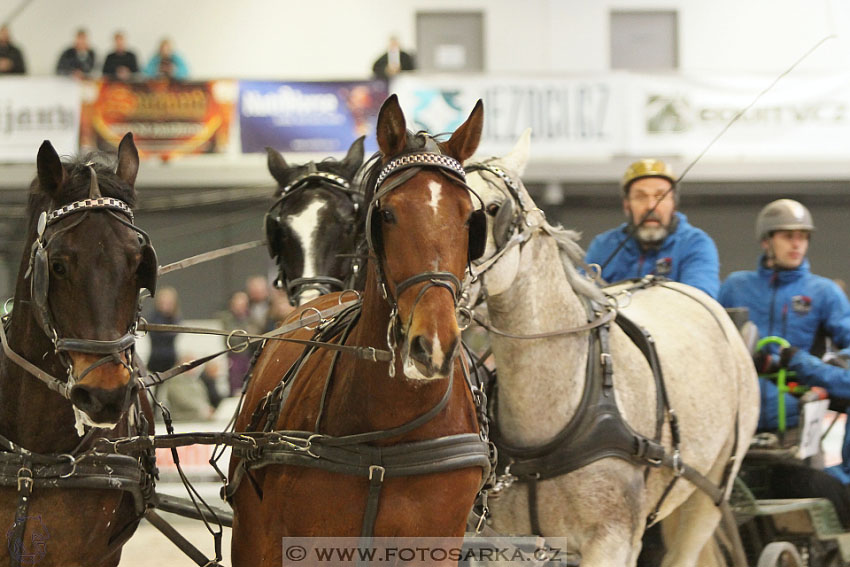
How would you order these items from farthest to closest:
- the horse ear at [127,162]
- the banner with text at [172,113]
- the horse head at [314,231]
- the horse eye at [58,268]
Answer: the banner with text at [172,113] < the horse head at [314,231] < the horse ear at [127,162] < the horse eye at [58,268]

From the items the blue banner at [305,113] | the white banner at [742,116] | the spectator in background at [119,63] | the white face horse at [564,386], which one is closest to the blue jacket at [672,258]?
the white face horse at [564,386]

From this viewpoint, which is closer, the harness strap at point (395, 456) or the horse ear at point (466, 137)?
the harness strap at point (395, 456)

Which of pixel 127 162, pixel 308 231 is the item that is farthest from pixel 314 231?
pixel 127 162

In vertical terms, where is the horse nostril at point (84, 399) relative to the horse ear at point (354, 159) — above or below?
below

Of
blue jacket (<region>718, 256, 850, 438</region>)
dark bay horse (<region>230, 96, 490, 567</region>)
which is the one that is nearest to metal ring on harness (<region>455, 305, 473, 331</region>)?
dark bay horse (<region>230, 96, 490, 567</region>)

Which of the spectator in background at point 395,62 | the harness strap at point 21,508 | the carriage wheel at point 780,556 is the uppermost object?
the spectator in background at point 395,62

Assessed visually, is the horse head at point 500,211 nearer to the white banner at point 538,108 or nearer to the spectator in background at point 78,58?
the white banner at point 538,108

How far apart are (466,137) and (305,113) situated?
33.2ft

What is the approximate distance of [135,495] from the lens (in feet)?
10.8

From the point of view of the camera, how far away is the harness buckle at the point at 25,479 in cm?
303

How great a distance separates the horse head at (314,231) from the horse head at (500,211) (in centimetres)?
70

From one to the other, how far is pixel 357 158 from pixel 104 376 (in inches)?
88.3

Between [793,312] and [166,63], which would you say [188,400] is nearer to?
[793,312]

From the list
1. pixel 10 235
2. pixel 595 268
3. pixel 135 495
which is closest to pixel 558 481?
pixel 595 268
